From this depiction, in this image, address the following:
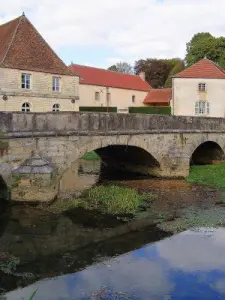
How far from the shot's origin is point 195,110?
30172 millimetres

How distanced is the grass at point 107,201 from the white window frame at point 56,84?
45.9 feet

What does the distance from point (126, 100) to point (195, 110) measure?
10.2 meters

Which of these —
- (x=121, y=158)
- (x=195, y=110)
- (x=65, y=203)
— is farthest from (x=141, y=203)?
(x=195, y=110)

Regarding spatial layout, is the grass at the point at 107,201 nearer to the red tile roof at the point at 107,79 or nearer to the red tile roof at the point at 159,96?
the red tile roof at the point at 107,79

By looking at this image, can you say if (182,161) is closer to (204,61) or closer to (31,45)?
(31,45)

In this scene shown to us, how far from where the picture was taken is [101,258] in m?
8.16

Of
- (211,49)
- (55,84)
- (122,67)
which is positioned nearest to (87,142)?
(55,84)

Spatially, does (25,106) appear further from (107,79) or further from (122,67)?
(122,67)

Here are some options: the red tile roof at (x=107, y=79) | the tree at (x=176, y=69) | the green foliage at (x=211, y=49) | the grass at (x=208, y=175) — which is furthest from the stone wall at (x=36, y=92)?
the tree at (x=176, y=69)

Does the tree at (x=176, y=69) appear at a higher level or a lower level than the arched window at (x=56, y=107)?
higher

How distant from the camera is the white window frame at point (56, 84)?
85.7ft

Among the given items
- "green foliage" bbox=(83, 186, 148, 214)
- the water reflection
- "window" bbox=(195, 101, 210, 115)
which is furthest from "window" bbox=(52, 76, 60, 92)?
the water reflection

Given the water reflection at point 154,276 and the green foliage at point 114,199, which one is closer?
the water reflection at point 154,276

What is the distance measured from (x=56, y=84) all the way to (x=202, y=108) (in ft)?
37.9
